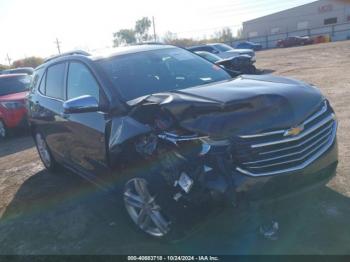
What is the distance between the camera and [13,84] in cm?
1018

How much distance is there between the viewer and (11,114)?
897 cm

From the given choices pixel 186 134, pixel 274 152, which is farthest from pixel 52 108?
pixel 274 152

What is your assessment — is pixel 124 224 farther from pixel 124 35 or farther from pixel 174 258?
pixel 124 35

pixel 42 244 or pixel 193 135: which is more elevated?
pixel 193 135

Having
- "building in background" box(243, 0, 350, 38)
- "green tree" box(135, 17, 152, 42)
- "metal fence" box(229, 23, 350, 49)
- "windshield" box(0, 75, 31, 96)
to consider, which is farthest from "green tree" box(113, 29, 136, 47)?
"windshield" box(0, 75, 31, 96)

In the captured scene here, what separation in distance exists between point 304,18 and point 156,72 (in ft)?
207

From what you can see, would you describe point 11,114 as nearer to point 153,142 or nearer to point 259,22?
point 153,142

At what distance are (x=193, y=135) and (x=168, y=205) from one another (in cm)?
65

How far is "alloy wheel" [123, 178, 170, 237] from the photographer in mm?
3098

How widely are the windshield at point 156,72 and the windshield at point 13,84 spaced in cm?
711

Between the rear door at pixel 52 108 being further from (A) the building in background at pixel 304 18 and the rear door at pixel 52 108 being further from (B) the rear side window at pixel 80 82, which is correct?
(A) the building in background at pixel 304 18

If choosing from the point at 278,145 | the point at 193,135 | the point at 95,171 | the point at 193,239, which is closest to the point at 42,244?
the point at 95,171

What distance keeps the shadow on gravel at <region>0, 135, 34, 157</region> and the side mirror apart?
5.10 meters

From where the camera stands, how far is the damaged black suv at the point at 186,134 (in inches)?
100
